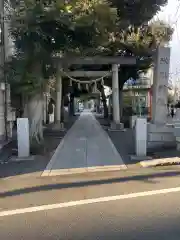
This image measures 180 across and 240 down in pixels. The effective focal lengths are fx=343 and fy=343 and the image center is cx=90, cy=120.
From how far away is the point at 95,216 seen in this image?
5.26 meters

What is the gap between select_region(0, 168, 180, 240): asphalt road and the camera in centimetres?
449

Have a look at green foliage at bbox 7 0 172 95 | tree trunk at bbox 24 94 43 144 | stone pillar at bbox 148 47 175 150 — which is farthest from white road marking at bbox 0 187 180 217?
tree trunk at bbox 24 94 43 144

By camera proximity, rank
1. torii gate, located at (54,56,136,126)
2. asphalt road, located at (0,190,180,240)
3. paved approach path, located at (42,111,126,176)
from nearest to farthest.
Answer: asphalt road, located at (0,190,180,240), paved approach path, located at (42,111,126,176), torii gate, located at (54,56,136,126)

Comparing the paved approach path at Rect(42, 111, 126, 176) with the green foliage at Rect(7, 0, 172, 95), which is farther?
the green foliage at Rect(7, 0, 172, 95)

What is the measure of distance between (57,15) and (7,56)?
4532 millimetres

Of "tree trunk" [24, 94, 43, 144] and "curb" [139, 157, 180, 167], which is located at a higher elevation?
"tree trunk" [24, 94, 43, 144]

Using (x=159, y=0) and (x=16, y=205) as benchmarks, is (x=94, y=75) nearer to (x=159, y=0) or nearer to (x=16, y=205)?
(x=159, y=0)

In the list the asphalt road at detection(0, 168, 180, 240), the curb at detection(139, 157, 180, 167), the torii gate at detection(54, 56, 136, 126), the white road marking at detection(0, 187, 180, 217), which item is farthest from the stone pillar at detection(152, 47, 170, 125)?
the torii gate at detection(54, 56, 136, 126)

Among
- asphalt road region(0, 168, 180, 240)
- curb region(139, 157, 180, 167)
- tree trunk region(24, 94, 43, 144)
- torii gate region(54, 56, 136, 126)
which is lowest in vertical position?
asphalt road region(0, 168, 180, 240)

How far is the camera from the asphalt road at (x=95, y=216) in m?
4.49

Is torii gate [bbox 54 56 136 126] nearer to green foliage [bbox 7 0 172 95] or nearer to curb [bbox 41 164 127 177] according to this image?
green foliage [bbox 7 0 172 95]

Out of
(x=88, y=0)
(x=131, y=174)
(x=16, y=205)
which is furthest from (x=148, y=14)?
(x=16, y=205)

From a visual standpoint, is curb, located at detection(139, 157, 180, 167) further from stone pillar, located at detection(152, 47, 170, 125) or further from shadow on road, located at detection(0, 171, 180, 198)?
stone pillar, located at detection(152, 47, 170, 125)

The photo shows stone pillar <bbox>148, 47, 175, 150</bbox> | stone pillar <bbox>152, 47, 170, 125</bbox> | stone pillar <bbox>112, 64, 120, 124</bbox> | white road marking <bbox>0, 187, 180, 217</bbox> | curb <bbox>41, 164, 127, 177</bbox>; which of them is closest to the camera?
white road marking <bbox>0, 187, 180, 217</bbox>
